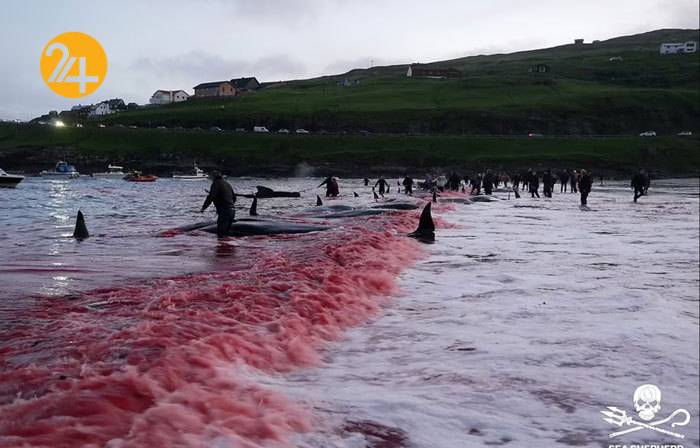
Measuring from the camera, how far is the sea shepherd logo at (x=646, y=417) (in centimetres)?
476

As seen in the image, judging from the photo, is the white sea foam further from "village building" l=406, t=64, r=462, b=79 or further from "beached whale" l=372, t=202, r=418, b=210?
"village building" l=406, t=64, r=462, b=79

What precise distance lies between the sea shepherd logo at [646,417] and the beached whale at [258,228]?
17164 mm

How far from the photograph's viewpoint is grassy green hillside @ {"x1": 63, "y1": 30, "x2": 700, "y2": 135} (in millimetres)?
116062

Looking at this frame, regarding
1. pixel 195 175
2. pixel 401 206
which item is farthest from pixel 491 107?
pixel 401 206

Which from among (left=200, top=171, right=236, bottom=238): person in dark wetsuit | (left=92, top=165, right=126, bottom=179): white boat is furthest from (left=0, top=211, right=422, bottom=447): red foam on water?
(left=92, top=165, right=126, bottom=179): white boat

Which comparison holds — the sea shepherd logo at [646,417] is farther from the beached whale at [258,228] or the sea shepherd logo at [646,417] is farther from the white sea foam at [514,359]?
the beached whale at [258,228]

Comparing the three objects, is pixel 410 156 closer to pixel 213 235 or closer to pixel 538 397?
pixel 213 235

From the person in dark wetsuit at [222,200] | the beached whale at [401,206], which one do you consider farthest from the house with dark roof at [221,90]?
the person in dark wetsuit at [222,200]

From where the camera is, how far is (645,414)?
16.3 ft

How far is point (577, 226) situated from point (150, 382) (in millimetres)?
20215

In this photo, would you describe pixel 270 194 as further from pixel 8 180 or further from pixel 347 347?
pixel 347 347

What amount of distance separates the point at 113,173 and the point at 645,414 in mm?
96885

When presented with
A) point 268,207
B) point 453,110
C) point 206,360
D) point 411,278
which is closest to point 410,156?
point 453,110

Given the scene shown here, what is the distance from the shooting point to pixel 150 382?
19.5 feet
